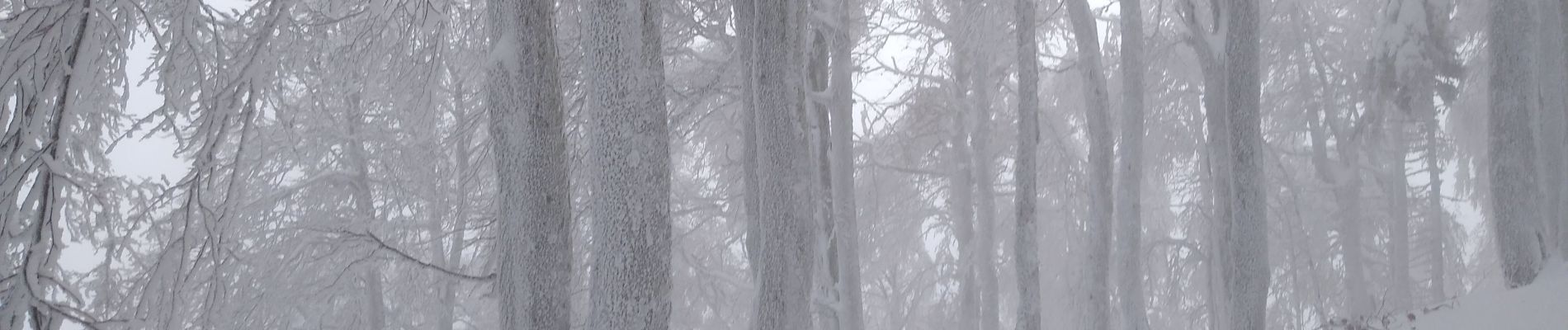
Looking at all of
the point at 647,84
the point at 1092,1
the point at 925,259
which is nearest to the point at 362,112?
the point at 647,84

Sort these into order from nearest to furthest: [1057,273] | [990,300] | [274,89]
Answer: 1. [274,89]
2. [990,300]
3. [1057,273]

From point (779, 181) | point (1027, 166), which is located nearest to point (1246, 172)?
point (1027, 166)

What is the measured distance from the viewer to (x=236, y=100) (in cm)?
587

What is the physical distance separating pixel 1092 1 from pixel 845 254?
338 inches

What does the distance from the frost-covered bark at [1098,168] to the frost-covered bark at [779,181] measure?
485 cm

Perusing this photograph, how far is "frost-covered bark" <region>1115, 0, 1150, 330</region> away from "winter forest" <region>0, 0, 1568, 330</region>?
40 mm

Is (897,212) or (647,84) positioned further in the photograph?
(897,212)

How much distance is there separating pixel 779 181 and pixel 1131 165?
5.44m

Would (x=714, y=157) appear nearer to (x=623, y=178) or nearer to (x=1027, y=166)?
(x=1027, y=166)

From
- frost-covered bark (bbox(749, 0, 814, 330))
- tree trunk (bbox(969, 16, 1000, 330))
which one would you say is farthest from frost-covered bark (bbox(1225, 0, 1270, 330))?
tree trunk (bbox(969, 16, 1000, 330))

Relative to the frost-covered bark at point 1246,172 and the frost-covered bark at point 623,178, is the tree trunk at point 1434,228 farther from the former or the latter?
the frost-covered bark at point 623,178

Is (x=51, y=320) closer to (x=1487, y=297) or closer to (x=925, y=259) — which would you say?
(x=1487, y=297)

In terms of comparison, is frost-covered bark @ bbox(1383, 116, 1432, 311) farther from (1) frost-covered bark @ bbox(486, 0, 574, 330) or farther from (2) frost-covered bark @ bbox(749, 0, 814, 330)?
(1) frost-covered bark @ bbox(486, 0, 574, 330)

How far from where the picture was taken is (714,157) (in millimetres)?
14680
